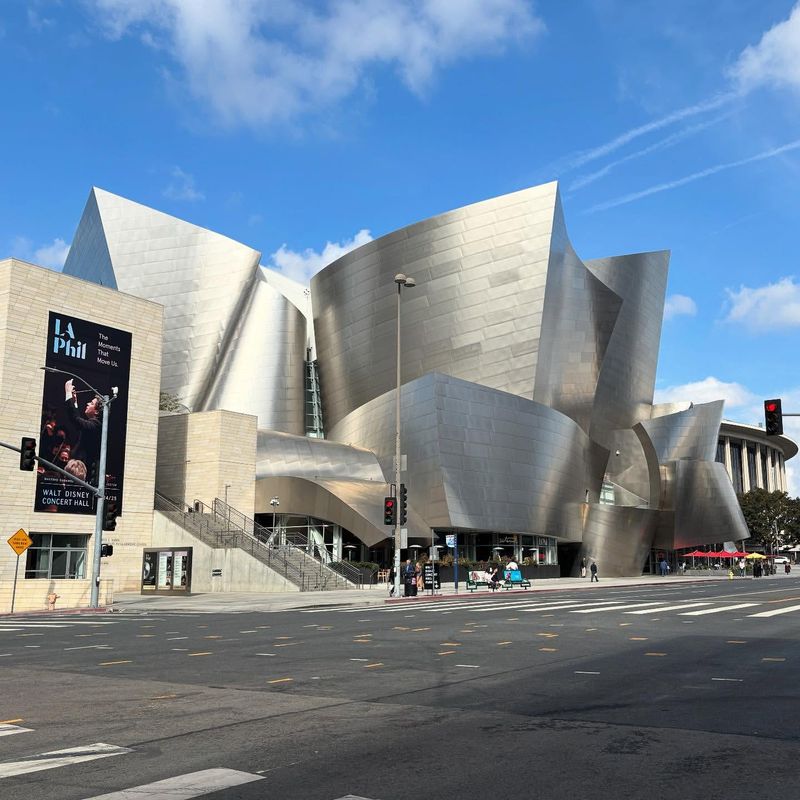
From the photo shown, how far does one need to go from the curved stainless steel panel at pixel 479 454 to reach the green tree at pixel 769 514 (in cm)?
5601

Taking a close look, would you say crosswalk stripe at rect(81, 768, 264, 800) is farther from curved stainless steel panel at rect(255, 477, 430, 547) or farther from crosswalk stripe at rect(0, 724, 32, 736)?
curved stainless steel panel at rect(255, 477, 430, 547)

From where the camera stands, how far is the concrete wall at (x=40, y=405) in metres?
39.4

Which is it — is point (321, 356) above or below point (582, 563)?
above

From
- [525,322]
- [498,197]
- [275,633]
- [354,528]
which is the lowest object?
[275,633]

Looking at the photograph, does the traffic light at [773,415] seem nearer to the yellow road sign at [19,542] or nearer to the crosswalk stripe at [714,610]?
the crosswalk stripe at [714,610]

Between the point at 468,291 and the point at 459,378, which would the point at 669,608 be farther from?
the point at 468,291

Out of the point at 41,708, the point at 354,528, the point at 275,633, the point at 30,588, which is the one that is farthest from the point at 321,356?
the point at 41,708

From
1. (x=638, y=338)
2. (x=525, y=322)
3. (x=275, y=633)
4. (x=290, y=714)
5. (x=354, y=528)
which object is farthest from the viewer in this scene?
(x=638, y=338)

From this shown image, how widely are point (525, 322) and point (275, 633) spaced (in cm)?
4543

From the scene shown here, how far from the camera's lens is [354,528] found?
170 ft

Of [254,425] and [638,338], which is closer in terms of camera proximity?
[254,425]

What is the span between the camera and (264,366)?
233 feet

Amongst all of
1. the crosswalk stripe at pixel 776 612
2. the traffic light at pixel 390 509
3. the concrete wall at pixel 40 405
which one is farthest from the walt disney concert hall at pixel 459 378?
the crosswalk stripe at pixel 776 612

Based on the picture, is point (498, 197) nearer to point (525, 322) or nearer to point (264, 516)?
point (525, 322)
